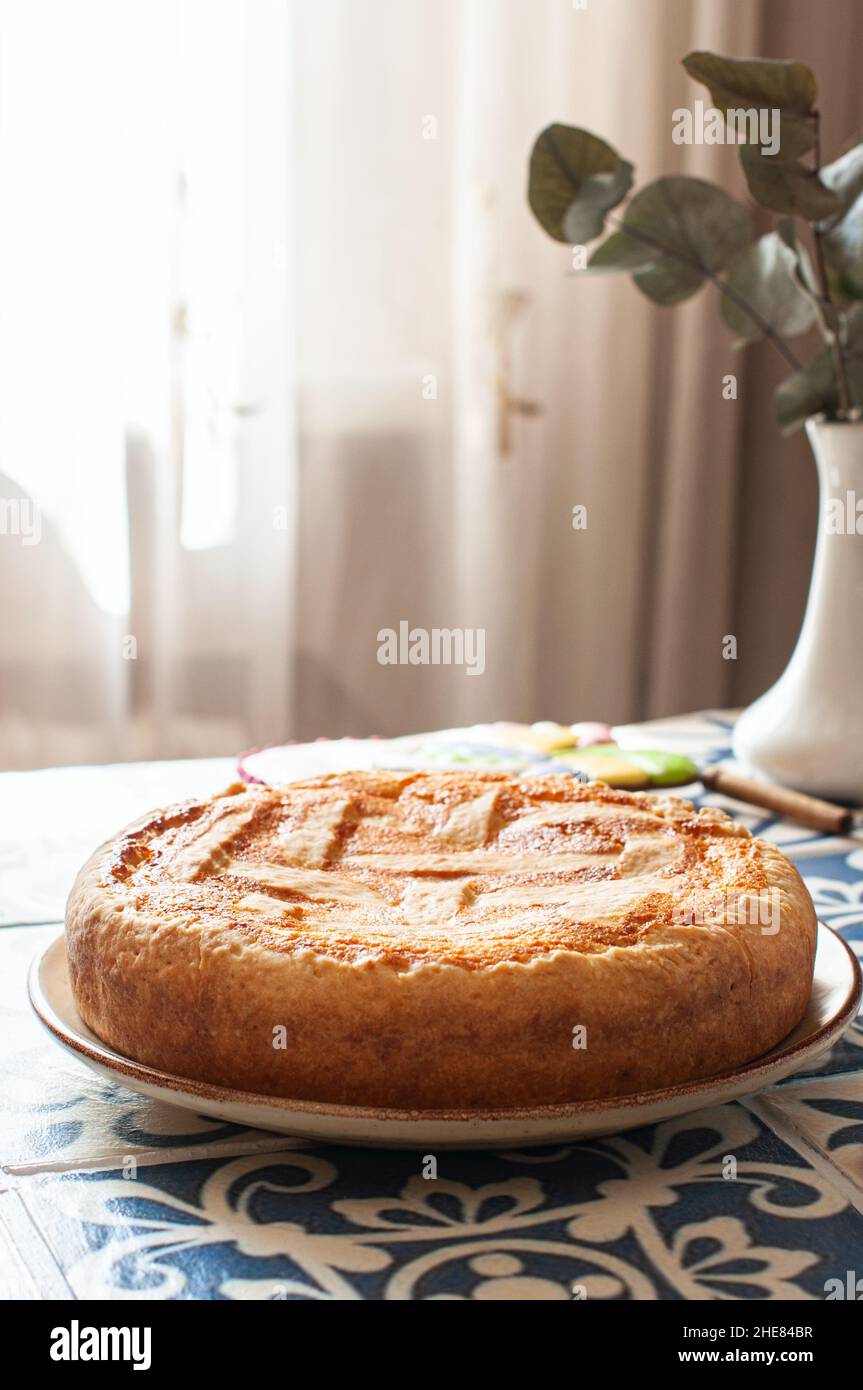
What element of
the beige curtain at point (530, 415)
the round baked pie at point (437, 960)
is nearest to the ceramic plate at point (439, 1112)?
the round baked pie at point (437, 960)

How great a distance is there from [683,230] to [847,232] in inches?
6.5


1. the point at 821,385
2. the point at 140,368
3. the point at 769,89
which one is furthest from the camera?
the point at 140,368

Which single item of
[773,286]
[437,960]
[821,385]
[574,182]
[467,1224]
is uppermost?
[574,182]

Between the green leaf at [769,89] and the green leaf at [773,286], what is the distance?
0.45 ft

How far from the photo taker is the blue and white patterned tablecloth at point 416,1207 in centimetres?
59

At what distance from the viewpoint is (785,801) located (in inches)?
51.6

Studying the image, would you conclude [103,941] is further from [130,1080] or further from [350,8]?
[350,8]

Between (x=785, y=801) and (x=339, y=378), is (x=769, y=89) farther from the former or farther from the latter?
(x=339, y=378)

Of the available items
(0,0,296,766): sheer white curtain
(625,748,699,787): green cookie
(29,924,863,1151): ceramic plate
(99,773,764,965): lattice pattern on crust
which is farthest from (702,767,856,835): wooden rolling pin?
(0,0,296,766): sheer white curtain

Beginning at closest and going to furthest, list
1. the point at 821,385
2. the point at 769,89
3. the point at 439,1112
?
the point at 439,1112 < the point at 769,89 < the point at 821,385

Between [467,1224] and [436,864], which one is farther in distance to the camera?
[436,864]

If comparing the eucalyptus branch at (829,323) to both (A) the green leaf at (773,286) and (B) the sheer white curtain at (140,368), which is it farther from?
(B) the sheer white curtain at (140,368)

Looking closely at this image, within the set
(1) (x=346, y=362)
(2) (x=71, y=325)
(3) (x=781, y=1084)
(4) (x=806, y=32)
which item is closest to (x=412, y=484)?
(1) (x=346, y=362)

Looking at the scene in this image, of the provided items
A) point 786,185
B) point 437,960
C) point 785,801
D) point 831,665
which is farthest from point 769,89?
point 437,960
